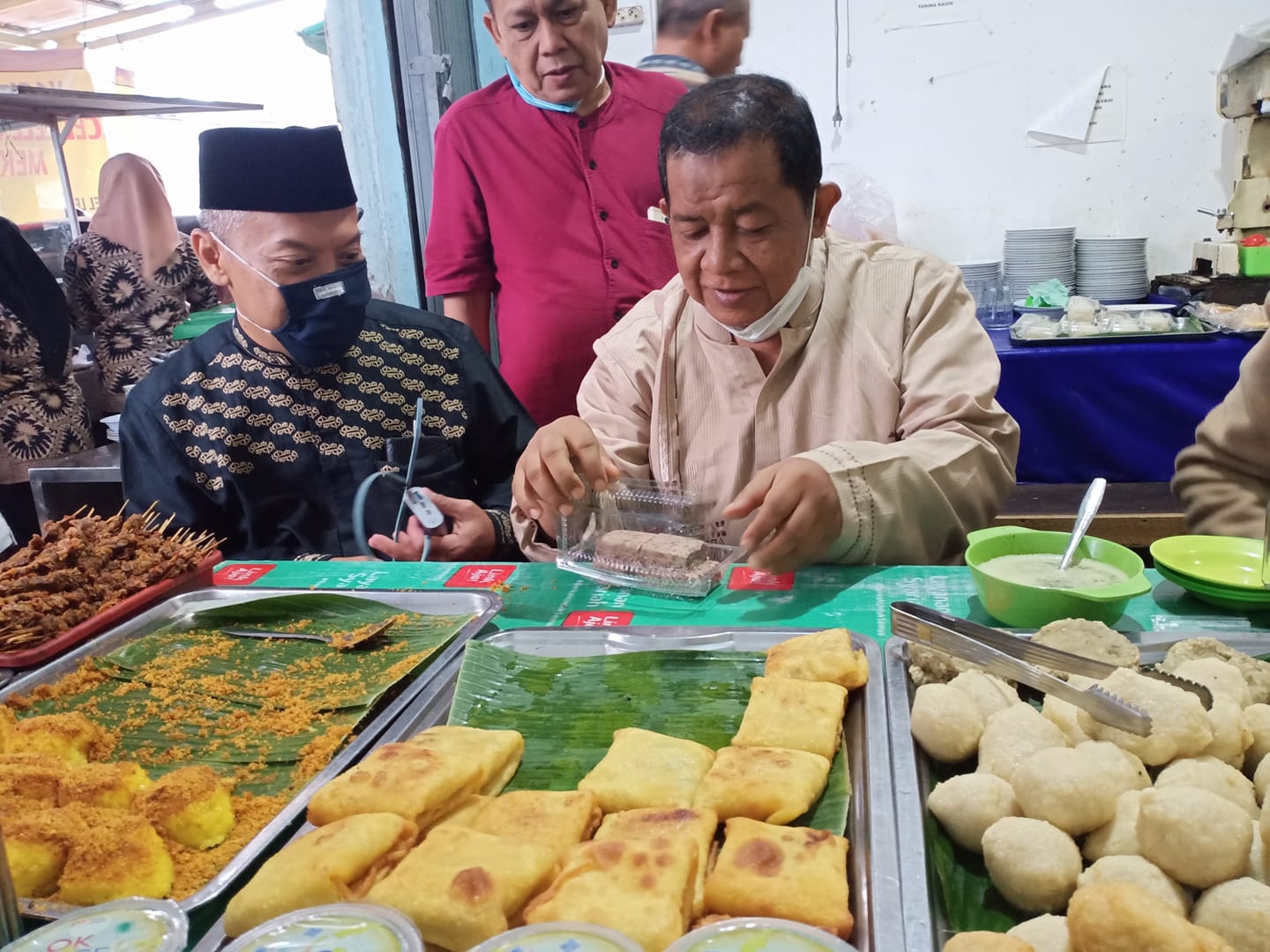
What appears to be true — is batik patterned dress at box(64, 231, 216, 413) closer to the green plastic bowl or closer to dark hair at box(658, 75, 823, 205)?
dark hair at box(658, 75, 823, 205)

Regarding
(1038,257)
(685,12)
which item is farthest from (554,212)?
(1038,257)

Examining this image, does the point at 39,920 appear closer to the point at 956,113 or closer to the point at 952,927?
the point at 952,927

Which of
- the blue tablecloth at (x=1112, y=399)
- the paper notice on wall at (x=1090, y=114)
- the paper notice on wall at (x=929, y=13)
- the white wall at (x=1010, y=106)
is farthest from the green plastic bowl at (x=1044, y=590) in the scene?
the paper notice on wall at (x=929, y=13)

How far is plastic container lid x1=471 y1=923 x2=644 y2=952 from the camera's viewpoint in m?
0.93

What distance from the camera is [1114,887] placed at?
0.97 m

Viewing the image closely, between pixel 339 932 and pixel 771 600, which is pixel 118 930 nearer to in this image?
pixel 339 932

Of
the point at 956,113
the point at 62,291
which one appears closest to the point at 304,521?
the point at 62,291

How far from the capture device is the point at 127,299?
18.5 ft

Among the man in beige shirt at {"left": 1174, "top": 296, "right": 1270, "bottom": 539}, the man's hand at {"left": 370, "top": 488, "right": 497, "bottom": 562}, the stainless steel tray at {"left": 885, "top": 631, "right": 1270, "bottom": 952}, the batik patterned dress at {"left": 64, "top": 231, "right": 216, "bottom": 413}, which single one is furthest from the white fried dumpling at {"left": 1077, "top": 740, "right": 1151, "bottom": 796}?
the batik patterned dress at {"left": 64, "top": 231, "right": 216, "bottom": 413}

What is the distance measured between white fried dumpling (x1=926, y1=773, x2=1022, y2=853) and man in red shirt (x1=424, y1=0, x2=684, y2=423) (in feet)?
9.30

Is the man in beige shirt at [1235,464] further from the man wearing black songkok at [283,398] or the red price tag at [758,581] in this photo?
the man wearing black songkok at [283,398]

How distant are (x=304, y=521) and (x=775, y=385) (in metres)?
1.61

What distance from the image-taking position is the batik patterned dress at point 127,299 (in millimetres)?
5609

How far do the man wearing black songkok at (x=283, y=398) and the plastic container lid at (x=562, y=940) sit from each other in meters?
1.91
